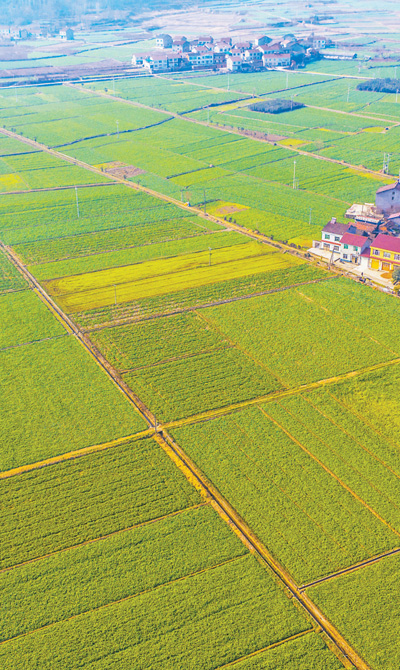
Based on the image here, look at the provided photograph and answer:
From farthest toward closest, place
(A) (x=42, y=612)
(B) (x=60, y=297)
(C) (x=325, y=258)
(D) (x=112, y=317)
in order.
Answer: (C) (x=325, y=258)
(B) (x=60, y=297)
(D) (x=112, y=317)
(A) (x=42, y=612)

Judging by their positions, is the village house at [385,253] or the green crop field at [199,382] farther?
the village house at [385,253]

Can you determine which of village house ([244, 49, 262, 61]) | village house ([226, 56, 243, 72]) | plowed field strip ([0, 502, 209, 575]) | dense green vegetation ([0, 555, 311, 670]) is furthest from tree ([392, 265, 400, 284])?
village house ([244, 49, 262, 61])

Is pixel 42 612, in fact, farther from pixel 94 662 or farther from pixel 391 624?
pixel 391 624

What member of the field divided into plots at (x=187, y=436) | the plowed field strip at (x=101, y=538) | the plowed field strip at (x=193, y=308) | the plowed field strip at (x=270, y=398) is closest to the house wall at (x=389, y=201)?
the field divided into plots at (x=187, y=436)

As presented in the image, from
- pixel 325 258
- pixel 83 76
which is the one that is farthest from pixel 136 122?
pixel 325 258

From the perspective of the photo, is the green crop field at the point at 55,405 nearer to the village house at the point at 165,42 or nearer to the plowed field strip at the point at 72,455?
the plowed field strip at the point at 72,455

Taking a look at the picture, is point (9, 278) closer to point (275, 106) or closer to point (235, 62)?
point (275, 106)

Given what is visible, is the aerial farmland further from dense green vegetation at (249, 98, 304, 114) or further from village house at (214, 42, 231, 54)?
village house at (214, 42, 231, 54)
